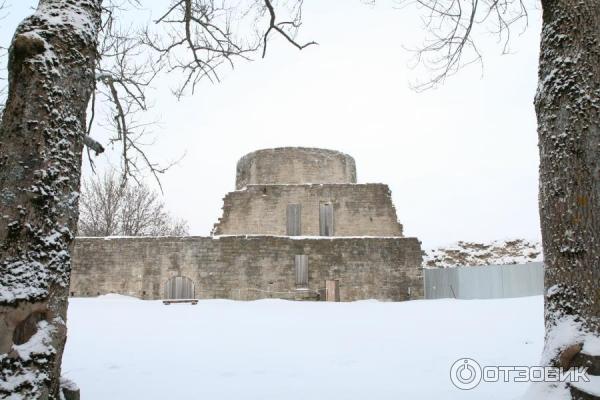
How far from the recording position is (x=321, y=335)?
6973 millimetres

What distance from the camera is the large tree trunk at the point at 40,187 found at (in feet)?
7.38

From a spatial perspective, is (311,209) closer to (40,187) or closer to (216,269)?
(216,269)

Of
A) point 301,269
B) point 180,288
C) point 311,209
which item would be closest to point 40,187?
point 180,288

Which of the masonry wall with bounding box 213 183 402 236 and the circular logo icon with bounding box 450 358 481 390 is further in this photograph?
the masonry wall with bounding box 213 183 402 236

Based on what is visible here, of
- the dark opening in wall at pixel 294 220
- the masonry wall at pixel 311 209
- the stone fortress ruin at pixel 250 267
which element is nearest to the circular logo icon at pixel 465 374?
the stone fortress ruin at pixel 250 267

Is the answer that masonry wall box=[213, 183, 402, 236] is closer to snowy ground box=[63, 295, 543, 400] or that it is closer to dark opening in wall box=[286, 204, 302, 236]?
dark opening in wall box=[286, 204, 302, 236]

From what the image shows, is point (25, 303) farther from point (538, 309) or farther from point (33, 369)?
point (538, 309)

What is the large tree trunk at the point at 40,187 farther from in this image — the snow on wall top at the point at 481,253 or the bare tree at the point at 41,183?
the snow on wall top at the point at 481,253

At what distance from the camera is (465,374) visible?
13.8ft

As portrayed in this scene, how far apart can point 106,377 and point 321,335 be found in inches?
135

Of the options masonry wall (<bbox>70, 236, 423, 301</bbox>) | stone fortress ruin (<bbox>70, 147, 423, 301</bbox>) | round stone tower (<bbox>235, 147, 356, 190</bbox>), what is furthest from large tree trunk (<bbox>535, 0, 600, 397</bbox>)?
round stone tower (<bbox>235, 147, 356, 190</bbox>)

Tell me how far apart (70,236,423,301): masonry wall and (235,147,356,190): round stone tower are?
663cm

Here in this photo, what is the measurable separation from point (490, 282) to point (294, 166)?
1097cm

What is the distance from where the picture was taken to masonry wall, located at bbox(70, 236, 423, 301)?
17766 millimetres
